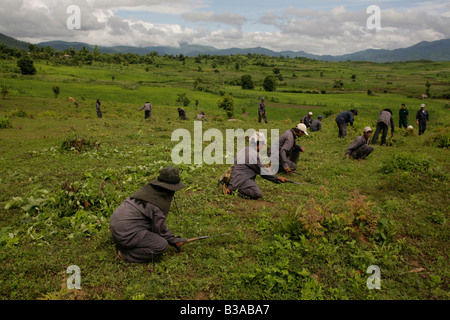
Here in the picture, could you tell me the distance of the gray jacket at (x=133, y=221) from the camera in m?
5.16

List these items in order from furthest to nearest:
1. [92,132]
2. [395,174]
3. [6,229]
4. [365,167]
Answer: [92,132], [365,167], [395,174], [6,229]

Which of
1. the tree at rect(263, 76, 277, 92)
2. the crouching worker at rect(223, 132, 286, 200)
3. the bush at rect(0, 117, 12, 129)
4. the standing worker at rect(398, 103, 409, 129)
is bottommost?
the crouching worker at rect(223, 132, 286, 200)

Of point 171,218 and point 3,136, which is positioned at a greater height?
point 3,136

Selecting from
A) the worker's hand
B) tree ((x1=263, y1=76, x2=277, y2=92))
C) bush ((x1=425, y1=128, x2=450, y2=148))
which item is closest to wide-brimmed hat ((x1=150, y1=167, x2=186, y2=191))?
the worker's hand

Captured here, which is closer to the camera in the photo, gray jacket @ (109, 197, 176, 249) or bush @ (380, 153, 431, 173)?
gray jacket @ (109, 197, 176, 249)

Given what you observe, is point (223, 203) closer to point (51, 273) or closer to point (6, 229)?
point (51, 273)

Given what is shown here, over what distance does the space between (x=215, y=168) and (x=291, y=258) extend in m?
6.57

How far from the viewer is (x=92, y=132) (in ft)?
58.2

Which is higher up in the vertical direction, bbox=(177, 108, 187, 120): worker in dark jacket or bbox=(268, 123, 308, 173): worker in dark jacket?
bbox=(177, 108, 187, 120): worker in dark jacket

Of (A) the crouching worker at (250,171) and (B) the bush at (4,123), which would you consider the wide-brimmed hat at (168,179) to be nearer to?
(A) the crouching worker at (250,171)

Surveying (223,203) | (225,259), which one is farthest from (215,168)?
(225,259)

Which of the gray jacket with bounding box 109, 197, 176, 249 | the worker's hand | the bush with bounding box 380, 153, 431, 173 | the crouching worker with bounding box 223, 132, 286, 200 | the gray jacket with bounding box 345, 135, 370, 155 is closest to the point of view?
the gray jacket with bounding box 109, 197, 176, 249

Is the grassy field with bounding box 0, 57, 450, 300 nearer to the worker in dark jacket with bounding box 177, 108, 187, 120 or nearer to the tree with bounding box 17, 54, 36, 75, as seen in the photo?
the worker in dark jacket with bounding box 177, 108, 187, 120

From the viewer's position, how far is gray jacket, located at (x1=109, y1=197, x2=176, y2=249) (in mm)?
5156
